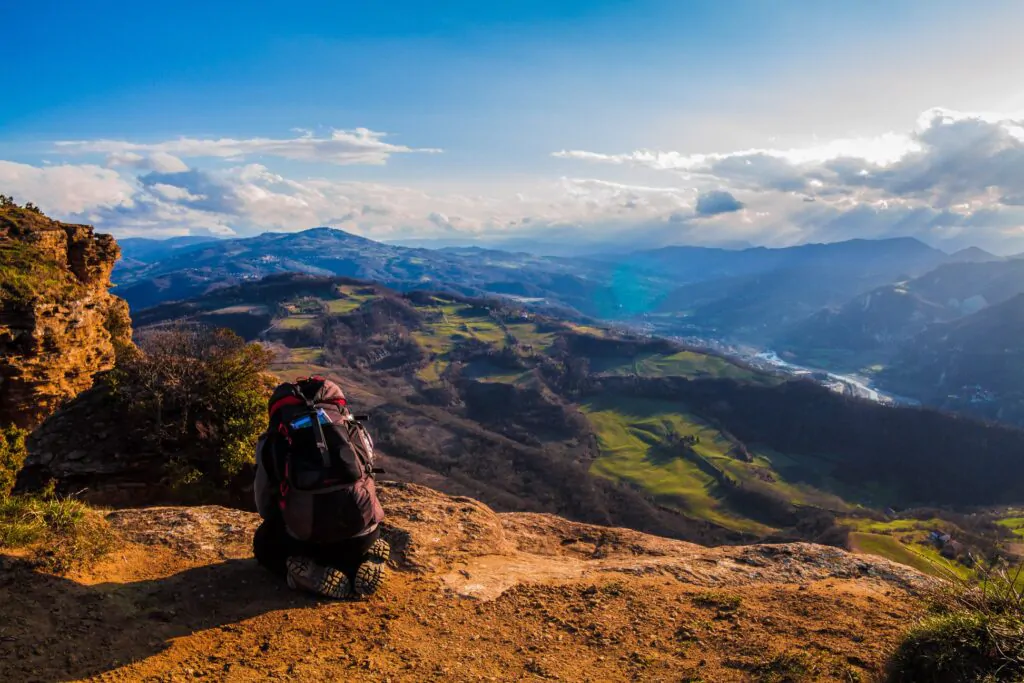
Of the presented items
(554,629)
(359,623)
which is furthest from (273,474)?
(554,629)

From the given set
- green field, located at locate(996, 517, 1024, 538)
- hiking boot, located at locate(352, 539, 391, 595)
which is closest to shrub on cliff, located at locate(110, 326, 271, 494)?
hiking boot, located at locate(352, 539, 391, 595)

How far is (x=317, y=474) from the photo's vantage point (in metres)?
8.22

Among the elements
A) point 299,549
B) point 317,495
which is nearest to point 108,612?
point 299,549

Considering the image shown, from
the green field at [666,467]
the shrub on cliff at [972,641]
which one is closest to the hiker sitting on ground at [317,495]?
the shrub on cliff at [972,641]

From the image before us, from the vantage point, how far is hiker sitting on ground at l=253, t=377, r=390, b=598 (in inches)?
328

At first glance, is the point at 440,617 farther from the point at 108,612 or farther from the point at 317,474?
the point at 108,612

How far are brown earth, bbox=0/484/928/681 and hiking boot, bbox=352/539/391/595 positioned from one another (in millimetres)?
204

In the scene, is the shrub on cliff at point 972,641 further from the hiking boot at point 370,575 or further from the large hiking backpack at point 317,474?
the large hiking backpack at point 317,474

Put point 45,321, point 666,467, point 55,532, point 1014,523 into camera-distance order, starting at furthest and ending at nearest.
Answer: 1. point 666,467
2. point 1014,523
3. point 45,321
4. point 55,532

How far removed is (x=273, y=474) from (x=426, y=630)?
3.54 meters

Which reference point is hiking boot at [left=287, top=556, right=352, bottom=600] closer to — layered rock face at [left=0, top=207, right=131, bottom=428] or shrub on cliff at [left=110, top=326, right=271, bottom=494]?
shrub on cliff at [left=110, top=326, right=271, bottom=494]

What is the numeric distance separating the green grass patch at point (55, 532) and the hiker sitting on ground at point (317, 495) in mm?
2567

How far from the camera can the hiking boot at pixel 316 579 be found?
880 cm

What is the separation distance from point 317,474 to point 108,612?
11.0 feet
